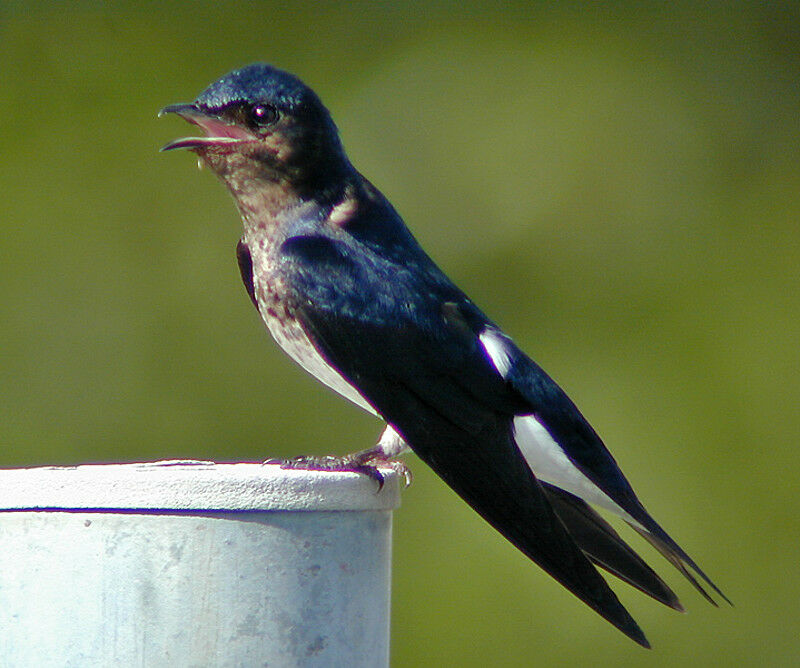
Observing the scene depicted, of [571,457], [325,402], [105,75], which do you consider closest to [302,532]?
[571,457]

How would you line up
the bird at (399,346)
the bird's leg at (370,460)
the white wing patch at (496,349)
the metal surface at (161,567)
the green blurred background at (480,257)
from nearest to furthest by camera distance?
the metal surface at (161,567) → the bird's leg at (370,460) → the bird at (399,346) → the white wing patch at (496,349) → the green blurred background at (480,257)

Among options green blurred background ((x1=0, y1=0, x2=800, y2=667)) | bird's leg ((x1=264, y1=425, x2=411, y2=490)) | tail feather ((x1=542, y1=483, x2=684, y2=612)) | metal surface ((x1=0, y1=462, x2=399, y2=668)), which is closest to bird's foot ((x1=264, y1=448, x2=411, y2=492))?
bird's leg ((x1=264, y1=425, x2=411, y2=490))

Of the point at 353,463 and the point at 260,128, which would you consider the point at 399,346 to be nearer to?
the point at 353,463

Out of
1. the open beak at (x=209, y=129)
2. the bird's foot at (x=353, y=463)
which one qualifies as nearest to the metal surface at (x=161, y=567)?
the bird's foot at (x=353, y=463)

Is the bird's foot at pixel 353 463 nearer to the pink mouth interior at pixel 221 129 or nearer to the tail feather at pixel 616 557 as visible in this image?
the tail feather at pixel 616 557

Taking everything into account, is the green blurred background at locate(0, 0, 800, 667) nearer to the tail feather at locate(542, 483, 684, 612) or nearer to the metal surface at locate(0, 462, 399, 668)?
the tail feather at locate(542, 483, 684, 612)

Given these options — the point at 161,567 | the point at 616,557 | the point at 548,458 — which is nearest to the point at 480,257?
the point at 548,458

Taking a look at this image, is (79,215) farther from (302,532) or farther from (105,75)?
(302,532)
